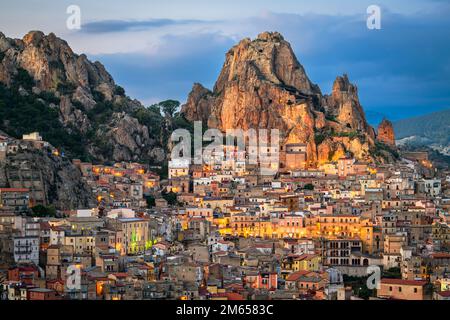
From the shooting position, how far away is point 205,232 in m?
48.6

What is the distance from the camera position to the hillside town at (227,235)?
34.7 metres

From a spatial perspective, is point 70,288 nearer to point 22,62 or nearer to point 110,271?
point 110,271

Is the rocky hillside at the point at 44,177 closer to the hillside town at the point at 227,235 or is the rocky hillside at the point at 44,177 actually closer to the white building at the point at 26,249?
the hillside town at the point at 227,235

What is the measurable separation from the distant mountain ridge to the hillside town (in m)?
73.7

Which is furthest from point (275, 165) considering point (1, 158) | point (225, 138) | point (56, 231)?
point (56, 231)

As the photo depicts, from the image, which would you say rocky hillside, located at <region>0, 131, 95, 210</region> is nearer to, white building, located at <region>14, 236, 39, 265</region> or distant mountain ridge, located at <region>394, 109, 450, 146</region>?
white building, located at <region>14, 236, 39, 265</region>

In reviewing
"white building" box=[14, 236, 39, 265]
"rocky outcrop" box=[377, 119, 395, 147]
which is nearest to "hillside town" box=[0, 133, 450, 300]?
"white building" box=[14, 236, 39, 265]

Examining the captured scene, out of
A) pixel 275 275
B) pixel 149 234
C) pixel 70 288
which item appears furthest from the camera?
pixel 149 234

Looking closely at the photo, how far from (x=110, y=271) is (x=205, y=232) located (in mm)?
11455

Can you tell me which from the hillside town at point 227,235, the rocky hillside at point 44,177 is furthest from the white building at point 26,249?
the rocky hillside at point 44,177

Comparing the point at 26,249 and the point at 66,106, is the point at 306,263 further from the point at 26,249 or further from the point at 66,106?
the point at 66,106

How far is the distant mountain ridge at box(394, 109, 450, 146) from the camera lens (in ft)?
460

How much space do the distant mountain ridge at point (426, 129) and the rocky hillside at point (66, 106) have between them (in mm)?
66600

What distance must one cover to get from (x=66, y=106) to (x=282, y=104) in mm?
16396
